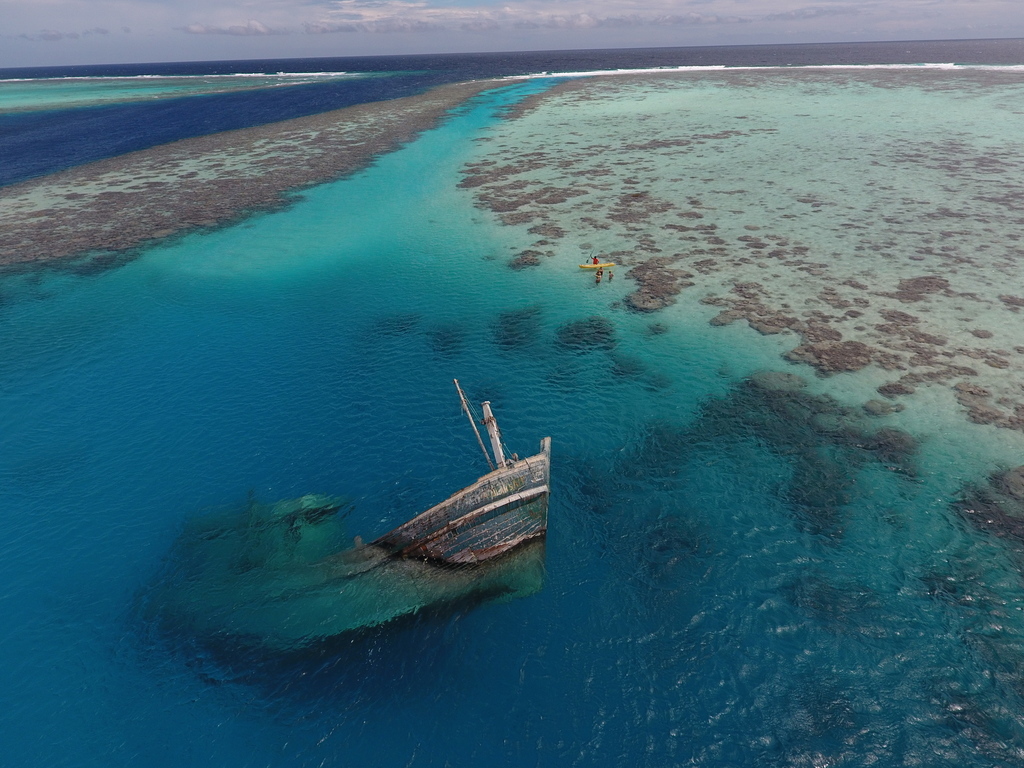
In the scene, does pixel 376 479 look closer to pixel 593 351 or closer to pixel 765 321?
pixel 593 351

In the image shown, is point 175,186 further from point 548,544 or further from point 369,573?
point 548,544

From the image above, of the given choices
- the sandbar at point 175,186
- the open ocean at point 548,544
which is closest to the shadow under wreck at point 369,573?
the open ocean at point 548,544

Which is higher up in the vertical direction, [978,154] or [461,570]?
[978,154]

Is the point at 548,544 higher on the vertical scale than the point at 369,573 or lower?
lower

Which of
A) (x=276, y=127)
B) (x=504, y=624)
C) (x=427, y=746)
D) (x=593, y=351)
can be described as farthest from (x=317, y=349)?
(x=276, y=127)

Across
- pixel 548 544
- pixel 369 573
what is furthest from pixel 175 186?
pixel 548 544

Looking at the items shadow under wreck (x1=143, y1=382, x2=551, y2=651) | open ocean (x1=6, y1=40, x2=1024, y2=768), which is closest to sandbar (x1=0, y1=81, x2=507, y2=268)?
open ocean (x1=6, y1=40, x2=1024, y2=768)

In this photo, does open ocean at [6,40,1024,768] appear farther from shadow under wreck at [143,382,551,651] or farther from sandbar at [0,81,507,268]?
sandbar at [0,81,507,268]

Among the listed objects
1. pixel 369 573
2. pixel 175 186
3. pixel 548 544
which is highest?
pixel 175 186
